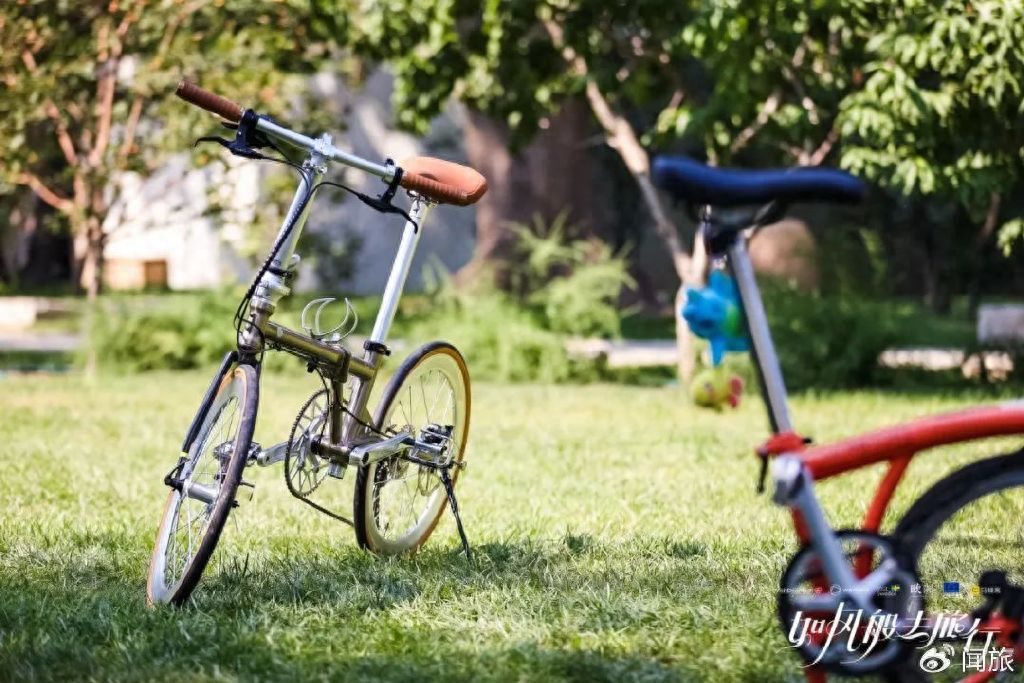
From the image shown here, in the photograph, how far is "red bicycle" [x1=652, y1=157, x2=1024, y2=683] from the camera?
3783 mm

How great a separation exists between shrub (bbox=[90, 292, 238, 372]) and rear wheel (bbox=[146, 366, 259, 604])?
1056 centimetres

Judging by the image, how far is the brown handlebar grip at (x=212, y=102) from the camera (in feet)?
16.7

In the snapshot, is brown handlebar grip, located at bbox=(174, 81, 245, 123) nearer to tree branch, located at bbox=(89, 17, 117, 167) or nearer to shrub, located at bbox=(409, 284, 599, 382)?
tree branch, located at bbox=(89, 17, 117, 167)

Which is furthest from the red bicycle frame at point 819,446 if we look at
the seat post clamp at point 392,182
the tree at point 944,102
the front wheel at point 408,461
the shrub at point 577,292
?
the shrub at point 577,292

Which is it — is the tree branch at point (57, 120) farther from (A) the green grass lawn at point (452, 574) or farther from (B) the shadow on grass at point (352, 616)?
(B) the shadow on grass at point (352, 616)

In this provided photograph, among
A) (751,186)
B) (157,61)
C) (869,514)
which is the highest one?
(157,61)

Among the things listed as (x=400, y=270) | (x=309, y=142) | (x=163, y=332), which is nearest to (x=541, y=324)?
(x=163, y=332)

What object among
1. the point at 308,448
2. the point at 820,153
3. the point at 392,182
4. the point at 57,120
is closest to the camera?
the point at 392,182

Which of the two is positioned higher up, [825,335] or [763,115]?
[763,115]

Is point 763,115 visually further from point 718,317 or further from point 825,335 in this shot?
point 718,317

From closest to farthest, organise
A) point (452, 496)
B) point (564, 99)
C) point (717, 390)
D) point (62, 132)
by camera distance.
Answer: point (452, 496) < point (717, 390) < point (62, 132) < point (564, 99)

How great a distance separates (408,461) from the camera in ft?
19.2

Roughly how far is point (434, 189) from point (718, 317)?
1790mm

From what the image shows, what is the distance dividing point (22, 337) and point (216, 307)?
15.0 ft
